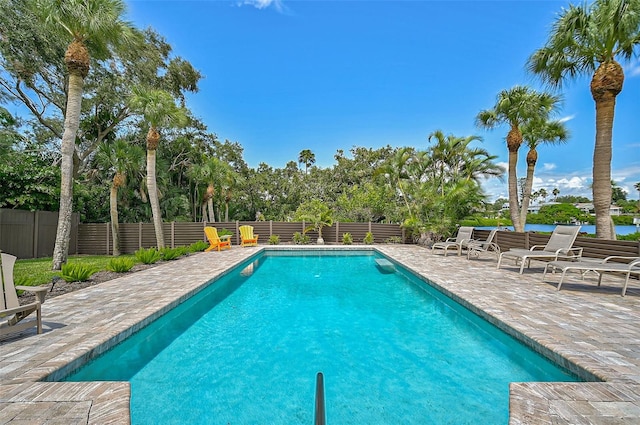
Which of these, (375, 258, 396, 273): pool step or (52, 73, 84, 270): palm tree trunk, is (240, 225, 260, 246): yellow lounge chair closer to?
(375, 258, 396, 273): pool step

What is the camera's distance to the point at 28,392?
2172mm

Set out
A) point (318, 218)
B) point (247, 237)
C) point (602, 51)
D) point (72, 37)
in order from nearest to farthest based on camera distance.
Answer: point (602, 51), point (72, 37), point (247, 237), point (318, 218)

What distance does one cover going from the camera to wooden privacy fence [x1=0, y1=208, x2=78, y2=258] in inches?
395

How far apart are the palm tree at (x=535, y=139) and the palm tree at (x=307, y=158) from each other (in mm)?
25533

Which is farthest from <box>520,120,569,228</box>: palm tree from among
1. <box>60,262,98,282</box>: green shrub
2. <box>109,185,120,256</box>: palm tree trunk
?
<box>109,185,120,256</box>: palm tree trunk

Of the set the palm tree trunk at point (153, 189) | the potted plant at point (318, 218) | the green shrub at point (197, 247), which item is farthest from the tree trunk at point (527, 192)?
the palm tree trunk at point (153, 189)

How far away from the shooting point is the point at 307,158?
122 feet

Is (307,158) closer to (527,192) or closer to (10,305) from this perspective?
(527,192)

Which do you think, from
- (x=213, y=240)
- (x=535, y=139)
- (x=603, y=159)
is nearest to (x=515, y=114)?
(x=535, y=139)

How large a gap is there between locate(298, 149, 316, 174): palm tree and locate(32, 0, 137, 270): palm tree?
94.9 ft

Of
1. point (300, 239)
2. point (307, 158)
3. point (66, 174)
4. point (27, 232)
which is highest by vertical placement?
point (307, 158)

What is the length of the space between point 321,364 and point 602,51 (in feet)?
33.9

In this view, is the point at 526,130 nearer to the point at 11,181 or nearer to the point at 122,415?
the point at 122,415

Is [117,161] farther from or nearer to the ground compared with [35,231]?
farther from the ground
